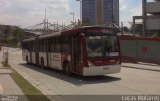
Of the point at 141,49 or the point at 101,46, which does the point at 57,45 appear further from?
the point at 141,49

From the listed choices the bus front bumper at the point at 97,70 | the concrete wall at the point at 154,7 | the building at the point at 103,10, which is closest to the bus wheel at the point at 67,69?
the bus front bumper at the point at 97,70

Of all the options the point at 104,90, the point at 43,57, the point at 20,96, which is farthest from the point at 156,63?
the point at 20,96

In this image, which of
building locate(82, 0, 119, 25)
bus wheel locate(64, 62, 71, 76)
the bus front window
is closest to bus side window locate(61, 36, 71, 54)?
bus wheel locate(64, 62, 71, 76)

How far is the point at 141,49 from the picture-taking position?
123 feet

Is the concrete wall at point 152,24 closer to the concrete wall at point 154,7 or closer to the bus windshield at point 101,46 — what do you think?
the concrete wall at point 154,7

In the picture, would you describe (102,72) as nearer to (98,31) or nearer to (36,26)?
(98,31)

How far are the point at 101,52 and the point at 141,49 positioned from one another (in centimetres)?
1777

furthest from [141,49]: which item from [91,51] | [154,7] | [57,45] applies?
[154,7]

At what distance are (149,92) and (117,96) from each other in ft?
4.87

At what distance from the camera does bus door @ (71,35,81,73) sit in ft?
68.2

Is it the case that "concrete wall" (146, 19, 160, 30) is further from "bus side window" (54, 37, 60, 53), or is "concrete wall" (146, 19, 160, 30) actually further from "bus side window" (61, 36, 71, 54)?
"bus side window" (61, 36, 71, 54)

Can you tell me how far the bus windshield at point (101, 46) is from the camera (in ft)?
66.3

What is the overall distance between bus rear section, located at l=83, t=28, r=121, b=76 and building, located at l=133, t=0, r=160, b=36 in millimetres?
56472

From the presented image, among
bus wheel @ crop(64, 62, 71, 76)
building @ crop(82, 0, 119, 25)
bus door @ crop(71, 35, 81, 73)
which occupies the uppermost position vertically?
building @ crop(82, 0, 119, 25)
